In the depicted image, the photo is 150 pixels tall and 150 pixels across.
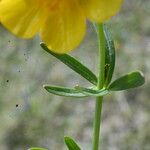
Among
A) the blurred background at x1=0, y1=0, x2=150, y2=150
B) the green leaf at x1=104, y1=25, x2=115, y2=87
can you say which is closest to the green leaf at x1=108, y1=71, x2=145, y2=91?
the green leaf at x1=104, y1=25, x2=115, y2=87

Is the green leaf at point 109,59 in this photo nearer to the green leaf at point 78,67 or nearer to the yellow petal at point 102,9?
the green leaf at point 78,67

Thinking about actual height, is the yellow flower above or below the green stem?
above

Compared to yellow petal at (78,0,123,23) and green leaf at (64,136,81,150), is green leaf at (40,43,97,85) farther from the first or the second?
yellow petal at (78,0,123,23)

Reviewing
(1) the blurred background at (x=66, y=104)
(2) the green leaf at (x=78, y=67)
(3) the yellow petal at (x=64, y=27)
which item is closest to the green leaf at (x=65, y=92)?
(2) the green leaf at (x=78, y=67)

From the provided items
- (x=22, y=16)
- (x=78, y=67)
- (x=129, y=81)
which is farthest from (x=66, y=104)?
(x=22, y=16)

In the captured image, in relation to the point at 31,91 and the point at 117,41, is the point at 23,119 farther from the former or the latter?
the point at 117,41

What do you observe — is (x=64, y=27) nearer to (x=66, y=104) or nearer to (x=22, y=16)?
(x=22, y=16)

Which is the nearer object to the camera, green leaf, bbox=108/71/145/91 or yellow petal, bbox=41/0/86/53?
yellow petal, bbox=41/0/86/53
